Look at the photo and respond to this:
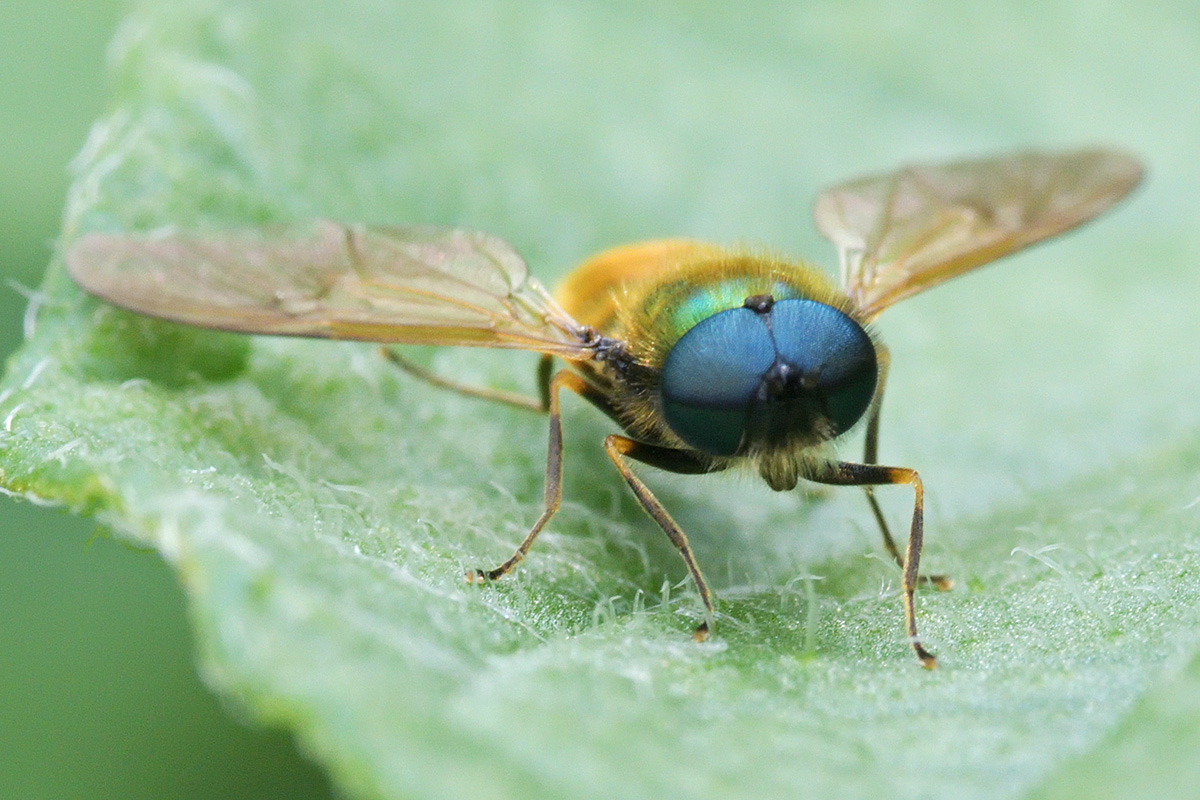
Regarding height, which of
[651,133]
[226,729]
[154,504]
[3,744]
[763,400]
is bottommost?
[3,744]

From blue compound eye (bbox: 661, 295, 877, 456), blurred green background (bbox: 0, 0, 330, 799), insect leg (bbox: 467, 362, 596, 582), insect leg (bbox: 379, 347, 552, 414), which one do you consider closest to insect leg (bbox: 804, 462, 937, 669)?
blue compound eye (bbox: 661, 295, 877, 456)

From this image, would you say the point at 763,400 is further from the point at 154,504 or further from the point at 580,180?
the point at 580,180

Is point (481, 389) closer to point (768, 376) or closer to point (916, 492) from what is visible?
point (768, 376)

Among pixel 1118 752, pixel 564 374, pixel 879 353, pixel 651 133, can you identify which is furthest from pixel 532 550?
pixel 651 133

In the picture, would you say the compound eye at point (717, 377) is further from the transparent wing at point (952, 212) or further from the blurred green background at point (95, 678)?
the blurred green background at point (95, 678)

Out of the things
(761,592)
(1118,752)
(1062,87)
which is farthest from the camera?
(1062,87)
